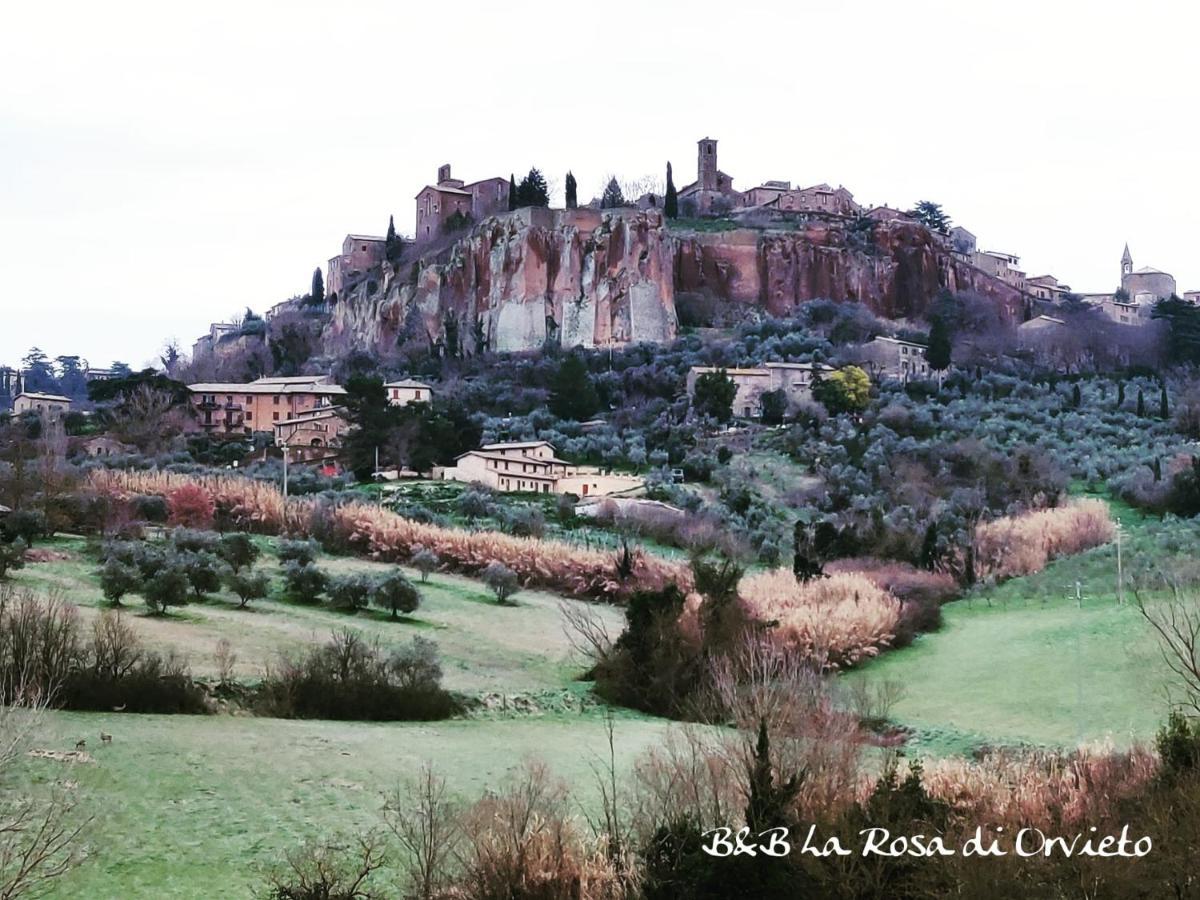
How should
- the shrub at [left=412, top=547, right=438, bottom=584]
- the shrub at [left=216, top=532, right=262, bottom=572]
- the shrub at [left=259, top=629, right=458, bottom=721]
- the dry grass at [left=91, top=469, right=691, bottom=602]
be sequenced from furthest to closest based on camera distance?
1. the dry grass at [left=91, top=469, right=691, bottom=602]
2. the shrub at [left=412, top=547, right=438, bottom=584]
3. the shrub at [left=216, top=532, right=262, bottom=572]
4. the shrub at [left=259, top=629, right=458, bottom=721]

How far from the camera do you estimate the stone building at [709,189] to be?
7281cm

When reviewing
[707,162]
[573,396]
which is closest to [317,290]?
[707,162]

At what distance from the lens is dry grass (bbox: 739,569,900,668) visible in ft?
54.3

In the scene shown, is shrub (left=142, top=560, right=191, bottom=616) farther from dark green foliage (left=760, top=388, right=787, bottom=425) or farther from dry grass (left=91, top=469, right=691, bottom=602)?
dark green foliage (left=760, top=388, right=787, bottom=425)

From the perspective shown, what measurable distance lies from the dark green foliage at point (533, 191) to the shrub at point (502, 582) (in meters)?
46.2

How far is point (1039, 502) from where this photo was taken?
29766mm

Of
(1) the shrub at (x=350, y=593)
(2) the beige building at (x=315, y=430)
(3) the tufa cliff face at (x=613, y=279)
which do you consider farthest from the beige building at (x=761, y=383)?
(1) the shrub at (x=350, y=593)

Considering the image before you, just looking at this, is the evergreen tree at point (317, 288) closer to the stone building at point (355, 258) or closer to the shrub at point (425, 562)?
the stone building at point (355, 258)

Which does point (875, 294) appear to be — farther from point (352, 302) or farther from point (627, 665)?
point (627, 665)

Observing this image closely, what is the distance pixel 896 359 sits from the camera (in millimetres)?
52219

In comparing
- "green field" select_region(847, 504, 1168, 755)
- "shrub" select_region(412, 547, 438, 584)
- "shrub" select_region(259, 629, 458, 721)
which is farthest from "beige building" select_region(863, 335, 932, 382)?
"shrub" select_region(259, 629, 458, 721)

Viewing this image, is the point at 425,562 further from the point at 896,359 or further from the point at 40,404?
the point at 896,359

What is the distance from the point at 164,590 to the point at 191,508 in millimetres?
9339

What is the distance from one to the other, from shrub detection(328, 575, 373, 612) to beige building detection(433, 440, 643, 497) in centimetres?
1499
